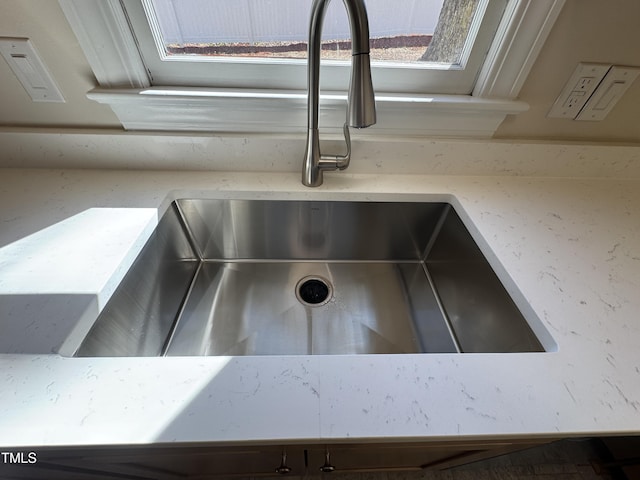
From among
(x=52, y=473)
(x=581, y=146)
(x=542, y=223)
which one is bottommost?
(x=52, y=473)

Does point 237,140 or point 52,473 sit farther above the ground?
point 237,140

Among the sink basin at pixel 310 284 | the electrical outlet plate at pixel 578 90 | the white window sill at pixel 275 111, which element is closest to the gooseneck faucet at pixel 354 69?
the white window sill at pixel 275 111

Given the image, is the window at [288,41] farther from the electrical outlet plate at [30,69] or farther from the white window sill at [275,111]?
the electrical outlet plate at [30,69]

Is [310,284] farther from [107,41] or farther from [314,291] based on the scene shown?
[107,41]

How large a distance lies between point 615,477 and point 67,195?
186 centimetres

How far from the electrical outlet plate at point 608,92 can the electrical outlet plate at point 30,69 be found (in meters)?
1.27

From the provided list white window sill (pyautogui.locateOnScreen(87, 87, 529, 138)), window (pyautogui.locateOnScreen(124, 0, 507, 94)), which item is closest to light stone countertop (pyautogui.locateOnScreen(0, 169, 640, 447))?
white window sill (pyautogui.locateOnScreen(87, 87, 529, 138))

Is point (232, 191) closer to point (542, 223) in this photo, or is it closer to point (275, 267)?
point (275, 267)

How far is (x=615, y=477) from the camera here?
1.00 m

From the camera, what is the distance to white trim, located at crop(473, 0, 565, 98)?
60 centimetres

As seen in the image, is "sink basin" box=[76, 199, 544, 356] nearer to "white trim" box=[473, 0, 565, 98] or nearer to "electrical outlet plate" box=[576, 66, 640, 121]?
"white trim" box=[473, 0, 565, 98]

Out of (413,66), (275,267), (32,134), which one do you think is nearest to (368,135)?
(413,66)

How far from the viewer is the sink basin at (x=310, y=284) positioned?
0.64 metres

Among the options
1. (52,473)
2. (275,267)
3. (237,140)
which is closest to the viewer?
(52,473)
